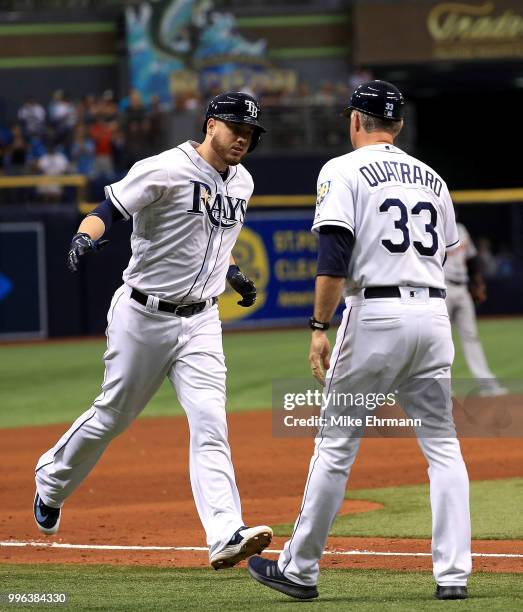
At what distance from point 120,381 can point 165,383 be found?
404 inches

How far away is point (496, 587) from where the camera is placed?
5391mm

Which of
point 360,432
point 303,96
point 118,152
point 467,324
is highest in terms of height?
point 360,432

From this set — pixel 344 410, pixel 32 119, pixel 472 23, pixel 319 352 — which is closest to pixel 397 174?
pixel 319 352

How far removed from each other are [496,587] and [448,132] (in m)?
29.6

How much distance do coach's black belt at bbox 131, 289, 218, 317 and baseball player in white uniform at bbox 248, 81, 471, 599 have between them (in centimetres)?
93

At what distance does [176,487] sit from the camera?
29.3 feet

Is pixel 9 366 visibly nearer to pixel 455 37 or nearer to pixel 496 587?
pixel 496 587

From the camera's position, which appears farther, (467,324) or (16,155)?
(16,155)

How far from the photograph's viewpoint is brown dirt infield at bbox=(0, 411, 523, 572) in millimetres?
6574

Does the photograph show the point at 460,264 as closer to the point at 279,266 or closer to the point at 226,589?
the point at 226,589

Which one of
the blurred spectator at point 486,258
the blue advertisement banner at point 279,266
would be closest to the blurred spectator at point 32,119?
the blue advertisement banner at point 279,266

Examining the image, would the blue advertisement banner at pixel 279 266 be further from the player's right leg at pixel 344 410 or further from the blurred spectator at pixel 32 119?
the player's right leg at pixel 344 410
